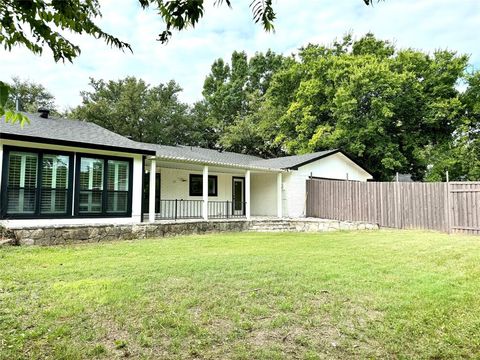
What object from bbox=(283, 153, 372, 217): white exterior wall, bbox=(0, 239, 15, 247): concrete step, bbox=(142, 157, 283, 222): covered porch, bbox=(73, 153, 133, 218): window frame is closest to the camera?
bbox=(0, 239, 15, 247): concrete step

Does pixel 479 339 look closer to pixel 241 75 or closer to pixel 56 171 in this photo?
pixel 56 171

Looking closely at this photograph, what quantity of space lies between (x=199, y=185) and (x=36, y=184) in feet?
23.6

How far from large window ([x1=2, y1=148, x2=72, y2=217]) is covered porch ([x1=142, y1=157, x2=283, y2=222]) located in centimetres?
339

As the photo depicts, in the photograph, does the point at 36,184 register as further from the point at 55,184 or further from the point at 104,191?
the point at 104,191

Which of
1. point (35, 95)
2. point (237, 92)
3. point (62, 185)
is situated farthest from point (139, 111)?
point (62, 185)

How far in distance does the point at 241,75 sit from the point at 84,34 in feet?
103

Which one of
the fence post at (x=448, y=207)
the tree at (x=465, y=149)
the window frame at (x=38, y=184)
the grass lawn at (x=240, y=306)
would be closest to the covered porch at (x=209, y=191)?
the window frame at (x=38, y=184)

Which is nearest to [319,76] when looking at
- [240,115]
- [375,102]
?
[375,102]

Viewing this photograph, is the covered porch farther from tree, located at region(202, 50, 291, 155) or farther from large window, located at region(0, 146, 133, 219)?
tree, located at region(202, 50, 291, 155)

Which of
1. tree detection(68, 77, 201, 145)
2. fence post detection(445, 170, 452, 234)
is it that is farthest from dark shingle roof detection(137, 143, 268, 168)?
tree detection(68, 77, 201, 145)

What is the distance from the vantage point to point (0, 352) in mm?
2629

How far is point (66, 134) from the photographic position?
32.1ft

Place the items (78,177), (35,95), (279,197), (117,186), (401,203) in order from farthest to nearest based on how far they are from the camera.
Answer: (35,95), (279,197), (401,203), (117,186), (78,177)

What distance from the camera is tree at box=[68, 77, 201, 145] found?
2669cm
